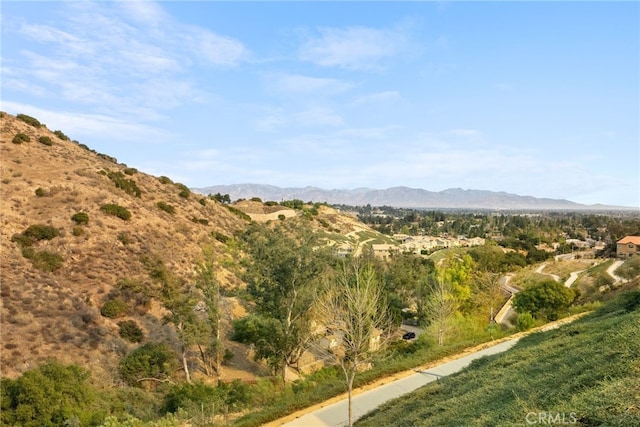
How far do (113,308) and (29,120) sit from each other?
1393 inches

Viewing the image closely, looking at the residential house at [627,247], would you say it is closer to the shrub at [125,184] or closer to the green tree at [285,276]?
the green tree at [285,276]

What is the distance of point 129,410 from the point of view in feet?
52.5

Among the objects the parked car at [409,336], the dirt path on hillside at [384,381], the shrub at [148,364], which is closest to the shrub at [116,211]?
the shrub at [148,364]

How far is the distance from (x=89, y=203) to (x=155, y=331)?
1521 centimetres

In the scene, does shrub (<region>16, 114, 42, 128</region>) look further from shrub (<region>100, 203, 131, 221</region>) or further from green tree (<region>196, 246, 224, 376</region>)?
green tree (<region>196, 246, 224, 376</region>)

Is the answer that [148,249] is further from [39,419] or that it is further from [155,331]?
[39,419]

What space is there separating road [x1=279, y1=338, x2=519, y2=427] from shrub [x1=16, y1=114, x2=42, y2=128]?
52.0 meters

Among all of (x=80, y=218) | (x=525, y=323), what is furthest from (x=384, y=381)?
(x=80, y=218)

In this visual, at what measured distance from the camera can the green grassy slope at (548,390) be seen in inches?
203

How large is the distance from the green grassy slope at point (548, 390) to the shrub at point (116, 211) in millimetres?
31095

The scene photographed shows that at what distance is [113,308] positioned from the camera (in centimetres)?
2573

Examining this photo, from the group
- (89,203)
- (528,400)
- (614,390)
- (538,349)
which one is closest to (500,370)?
(538,349)

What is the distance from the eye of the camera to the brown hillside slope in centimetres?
2170

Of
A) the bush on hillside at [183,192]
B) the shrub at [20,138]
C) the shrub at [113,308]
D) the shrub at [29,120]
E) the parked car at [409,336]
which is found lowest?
the parked car at [409,336]
